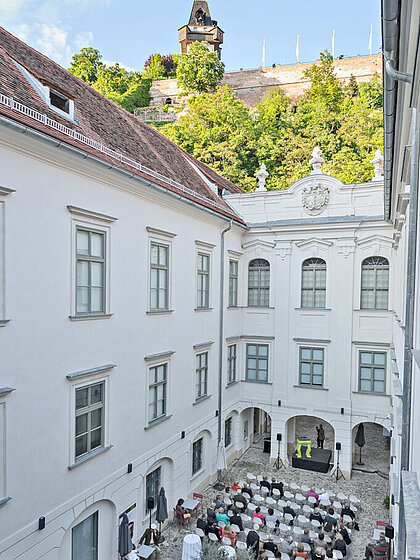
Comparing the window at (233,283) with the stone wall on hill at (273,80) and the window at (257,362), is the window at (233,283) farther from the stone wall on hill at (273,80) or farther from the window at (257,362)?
the stone wall on hill at (273,80)

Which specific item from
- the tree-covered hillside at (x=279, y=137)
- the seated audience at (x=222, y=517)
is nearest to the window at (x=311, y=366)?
the seated audience at (x=222, y=517)

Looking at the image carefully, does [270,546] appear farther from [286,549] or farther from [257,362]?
[257,362]

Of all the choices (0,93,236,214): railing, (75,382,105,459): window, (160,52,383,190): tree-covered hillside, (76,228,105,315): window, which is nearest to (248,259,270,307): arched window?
(0,93,236,214): railing

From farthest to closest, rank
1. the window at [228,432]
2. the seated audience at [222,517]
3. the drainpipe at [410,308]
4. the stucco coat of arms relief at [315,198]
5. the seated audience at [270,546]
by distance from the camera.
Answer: the window at [228,432] < the stucco coat of arms relief at [315,198] < the seated audience at [222,517] < the seated audience at [270,546] < the drainpipe at [410,308]

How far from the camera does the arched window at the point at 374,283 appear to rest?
17.8 metres

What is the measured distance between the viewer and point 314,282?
18922 millimetres

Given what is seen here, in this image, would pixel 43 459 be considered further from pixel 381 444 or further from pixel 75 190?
pixel 381 444

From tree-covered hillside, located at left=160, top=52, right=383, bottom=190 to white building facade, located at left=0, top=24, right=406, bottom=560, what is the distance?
754 inches

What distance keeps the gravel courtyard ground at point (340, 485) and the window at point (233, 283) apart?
7.12m

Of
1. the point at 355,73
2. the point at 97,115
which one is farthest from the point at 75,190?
the point at 355,73

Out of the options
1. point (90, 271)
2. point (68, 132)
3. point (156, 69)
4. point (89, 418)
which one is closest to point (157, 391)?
point (89, 418)

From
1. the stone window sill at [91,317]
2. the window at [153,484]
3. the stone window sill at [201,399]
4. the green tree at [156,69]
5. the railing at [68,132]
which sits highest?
the green tree at [156,69]

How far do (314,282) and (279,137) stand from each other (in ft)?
89.4

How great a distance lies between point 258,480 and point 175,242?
1018 cm
